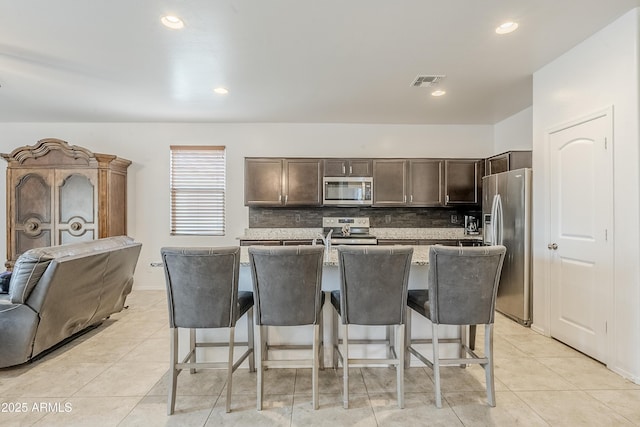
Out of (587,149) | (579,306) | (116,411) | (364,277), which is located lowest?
(116,411)

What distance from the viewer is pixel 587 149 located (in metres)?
2.66

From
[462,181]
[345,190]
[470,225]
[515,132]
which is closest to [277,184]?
[345,190]

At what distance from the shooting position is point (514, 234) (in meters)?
3.50

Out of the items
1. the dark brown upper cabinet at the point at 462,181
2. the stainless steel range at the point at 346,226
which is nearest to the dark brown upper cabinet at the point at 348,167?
the stainless steel range at the point at 346,226

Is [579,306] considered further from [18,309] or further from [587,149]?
[18,309]

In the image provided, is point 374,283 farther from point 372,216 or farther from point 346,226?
point 372,216

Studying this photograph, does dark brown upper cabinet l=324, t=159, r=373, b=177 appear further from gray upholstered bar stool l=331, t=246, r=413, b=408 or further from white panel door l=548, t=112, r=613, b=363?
gray upholstered bar stool l=331, t=246, r=413, b=408

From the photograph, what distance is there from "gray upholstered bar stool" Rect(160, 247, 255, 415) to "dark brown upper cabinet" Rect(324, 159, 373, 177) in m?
3.03

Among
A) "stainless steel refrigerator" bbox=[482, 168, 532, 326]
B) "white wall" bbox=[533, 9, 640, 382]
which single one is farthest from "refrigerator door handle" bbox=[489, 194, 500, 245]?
"white wall" bbox=[533, 9, 640, 382]

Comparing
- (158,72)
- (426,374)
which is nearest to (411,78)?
(158,72)

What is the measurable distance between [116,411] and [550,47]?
4214mm

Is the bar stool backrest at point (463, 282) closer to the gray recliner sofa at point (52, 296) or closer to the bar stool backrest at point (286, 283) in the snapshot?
the bar stool backrest at point (286, 283)

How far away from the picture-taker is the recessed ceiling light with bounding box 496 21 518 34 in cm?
239

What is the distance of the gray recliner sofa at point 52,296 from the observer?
241cm
